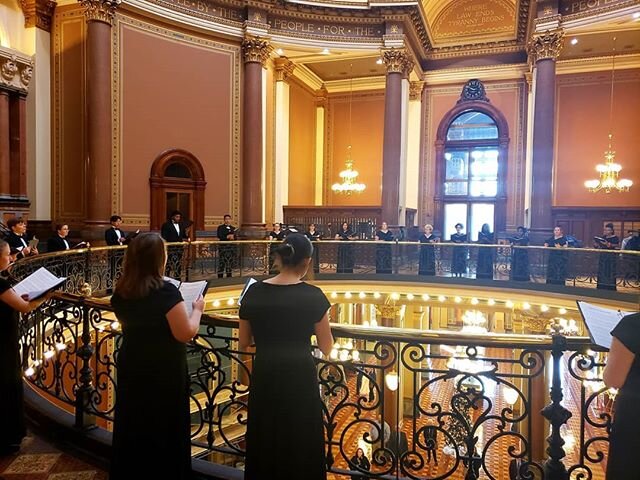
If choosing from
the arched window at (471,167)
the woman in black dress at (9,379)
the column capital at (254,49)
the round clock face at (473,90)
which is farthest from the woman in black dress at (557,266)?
the woman in black dress at (9,379)

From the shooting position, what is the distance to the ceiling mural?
16.4 m

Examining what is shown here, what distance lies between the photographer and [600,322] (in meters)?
2.26

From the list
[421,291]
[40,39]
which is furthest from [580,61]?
[40,39]

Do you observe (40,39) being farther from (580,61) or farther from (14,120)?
(580,61)

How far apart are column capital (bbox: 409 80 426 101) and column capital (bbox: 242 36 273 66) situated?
5919mm

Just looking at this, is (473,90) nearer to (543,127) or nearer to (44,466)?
(543,127)

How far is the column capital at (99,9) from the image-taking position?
10430 mm

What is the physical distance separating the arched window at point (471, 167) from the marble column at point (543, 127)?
412cm

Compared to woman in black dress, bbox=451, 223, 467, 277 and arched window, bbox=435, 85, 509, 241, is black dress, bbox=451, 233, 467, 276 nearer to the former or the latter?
woman in black dress, bbox=451, 223, 467, 277

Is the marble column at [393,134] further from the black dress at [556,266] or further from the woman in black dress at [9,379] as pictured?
the woman in black dress at [9,379]

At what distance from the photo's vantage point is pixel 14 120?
1047cm

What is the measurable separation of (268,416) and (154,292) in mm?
753

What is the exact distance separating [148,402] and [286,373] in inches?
27.1

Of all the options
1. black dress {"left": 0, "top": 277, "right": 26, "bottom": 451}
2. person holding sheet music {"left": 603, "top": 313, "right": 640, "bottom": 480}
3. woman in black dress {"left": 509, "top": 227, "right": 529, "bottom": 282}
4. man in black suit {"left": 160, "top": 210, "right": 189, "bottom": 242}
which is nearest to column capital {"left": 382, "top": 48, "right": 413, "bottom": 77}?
woman in black dress {"left": 509, "top": 227, "right": 529, "bottom": 282}
